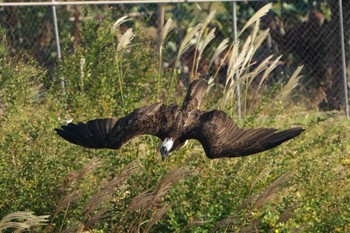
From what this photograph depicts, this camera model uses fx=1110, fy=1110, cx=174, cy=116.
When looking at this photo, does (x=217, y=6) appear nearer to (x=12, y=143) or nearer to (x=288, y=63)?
(x=288, y=63)

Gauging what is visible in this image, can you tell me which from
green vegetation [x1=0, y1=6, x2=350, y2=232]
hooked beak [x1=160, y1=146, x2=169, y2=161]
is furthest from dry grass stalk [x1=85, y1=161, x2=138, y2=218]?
hooked beak [x1=160, y1=146, x2=169, y2=161]

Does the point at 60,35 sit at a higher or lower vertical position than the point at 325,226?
higher

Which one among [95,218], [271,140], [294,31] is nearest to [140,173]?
[95,218]

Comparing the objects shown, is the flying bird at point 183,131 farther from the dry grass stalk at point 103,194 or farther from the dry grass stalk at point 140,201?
the dry grass stalk at point 103,194

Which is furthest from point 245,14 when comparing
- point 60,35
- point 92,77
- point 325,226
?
point 325,226

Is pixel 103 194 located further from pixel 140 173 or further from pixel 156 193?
pixel 140 173

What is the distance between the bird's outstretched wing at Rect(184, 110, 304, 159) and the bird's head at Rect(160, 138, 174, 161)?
0.22 meters

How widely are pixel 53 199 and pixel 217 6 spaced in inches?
294

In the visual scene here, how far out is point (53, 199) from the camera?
7.80 metres

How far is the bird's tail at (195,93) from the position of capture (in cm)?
844

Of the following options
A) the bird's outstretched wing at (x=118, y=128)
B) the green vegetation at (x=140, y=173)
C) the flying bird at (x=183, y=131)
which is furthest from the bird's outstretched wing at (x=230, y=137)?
the bird's outstretched wing at (x=118, y=128)

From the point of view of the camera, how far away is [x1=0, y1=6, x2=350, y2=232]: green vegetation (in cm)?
755

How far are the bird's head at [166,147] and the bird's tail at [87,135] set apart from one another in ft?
1.16

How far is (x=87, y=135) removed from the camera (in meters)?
7.96
